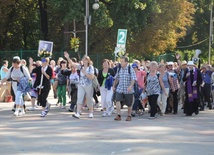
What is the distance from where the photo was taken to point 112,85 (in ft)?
48.5

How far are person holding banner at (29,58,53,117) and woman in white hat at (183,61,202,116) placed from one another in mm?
4393

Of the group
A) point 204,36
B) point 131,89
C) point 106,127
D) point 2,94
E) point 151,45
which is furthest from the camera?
point 204,36

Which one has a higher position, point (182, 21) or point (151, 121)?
point (182, 21)

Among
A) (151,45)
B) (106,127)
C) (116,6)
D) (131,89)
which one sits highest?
(116,6)

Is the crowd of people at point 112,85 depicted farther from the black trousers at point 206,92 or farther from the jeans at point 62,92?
the black trousers at point 206,92

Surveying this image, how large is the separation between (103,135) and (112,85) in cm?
410

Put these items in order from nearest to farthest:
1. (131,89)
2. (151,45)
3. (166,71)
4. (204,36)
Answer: (131,89) → (166,71) → (151,45) → (204,36)

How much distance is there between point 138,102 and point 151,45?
2682 cm

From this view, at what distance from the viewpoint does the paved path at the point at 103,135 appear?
9078 mm

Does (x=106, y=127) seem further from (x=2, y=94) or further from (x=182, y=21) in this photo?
(x=182, y=21)

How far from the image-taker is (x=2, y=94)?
63.7 feet

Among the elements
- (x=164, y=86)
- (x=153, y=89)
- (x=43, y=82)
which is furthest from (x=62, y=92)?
(x=153, y=89)

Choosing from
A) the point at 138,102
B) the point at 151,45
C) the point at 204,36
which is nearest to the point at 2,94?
the point at 138,102

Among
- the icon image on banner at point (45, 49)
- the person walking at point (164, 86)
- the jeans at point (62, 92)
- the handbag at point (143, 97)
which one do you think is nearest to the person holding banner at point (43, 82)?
the jeans at point (62, 92)
